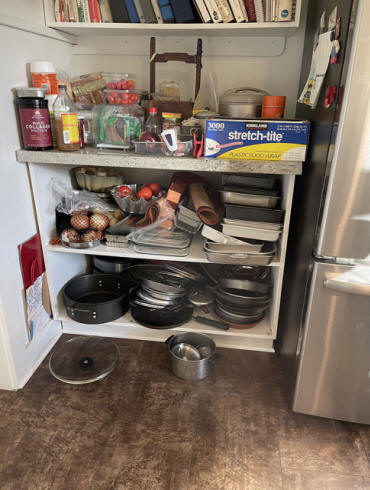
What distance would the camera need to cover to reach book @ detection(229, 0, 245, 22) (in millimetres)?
1396

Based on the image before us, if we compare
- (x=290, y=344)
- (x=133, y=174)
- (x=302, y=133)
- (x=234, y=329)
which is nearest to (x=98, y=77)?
(x=133, y=174)

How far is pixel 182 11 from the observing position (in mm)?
1440

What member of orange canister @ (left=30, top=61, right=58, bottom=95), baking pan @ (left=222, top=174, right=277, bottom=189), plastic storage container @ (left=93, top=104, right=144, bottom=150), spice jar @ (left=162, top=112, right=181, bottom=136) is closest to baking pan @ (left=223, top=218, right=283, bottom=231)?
baking pan @ (left=222, top=174, right=277, bottom=189)

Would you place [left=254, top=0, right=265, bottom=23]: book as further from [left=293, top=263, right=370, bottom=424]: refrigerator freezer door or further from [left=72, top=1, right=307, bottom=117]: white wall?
[left=293, top=263, right=370, bottom=424]: refrigerator freezer door

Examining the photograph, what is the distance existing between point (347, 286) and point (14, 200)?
1.19 meters

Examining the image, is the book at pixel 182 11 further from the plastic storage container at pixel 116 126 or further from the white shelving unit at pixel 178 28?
the plastic storage container at pixel 116 126

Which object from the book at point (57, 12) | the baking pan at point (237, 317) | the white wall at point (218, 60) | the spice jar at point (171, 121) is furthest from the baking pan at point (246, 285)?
the book at point (57, 12)

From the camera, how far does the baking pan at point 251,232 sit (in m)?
1.42

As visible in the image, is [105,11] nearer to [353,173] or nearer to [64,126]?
[64,126]

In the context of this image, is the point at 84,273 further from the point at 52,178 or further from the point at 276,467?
the point at 276,467

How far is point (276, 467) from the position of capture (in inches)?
47.0

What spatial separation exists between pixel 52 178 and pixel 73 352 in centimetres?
78

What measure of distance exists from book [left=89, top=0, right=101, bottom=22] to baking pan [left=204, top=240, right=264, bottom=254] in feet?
3.37

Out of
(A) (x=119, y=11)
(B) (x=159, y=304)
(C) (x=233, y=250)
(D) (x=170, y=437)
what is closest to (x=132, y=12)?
(A) (x=119, y=11)
